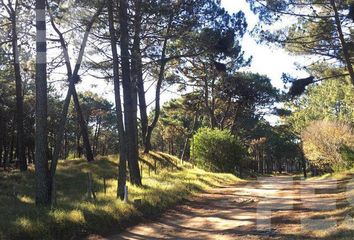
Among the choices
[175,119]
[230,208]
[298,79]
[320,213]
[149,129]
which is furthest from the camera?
[175,119]

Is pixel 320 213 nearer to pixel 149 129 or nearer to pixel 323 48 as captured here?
pixel 323 48

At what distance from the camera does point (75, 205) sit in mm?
13039

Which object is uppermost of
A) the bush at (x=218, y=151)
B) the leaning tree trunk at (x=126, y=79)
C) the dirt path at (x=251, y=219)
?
the leaning tree trunk at (x=126, y=79)

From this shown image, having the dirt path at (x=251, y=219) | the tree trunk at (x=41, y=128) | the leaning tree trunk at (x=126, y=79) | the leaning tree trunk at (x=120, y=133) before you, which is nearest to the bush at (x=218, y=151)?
the leaning tree trunk at (x=126, y=79)

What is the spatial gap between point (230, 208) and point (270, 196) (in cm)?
317

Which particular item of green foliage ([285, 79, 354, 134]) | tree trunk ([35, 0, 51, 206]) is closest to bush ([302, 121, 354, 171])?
green foliage ([285, 79, 354, 134])

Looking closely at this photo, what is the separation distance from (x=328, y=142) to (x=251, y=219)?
28453mm

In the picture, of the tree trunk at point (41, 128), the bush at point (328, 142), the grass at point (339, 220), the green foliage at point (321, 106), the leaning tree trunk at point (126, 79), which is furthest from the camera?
the green foliage at point (321, 106)

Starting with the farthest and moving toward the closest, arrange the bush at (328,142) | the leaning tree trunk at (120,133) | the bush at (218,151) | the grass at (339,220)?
1. the bush at (328,142)
2. the bush at (218,151)
3. the leaning tree trunk at (120,133)
4. the grass at (339,220)

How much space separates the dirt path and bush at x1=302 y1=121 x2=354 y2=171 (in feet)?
58.0

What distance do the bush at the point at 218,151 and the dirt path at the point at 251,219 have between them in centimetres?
1581

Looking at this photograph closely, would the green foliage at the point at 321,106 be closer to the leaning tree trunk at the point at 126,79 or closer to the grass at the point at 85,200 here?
the grass at the point at 85,200

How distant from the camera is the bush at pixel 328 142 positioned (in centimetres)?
3634

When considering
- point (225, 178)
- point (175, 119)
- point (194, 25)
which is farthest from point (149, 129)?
point (175, 119)
